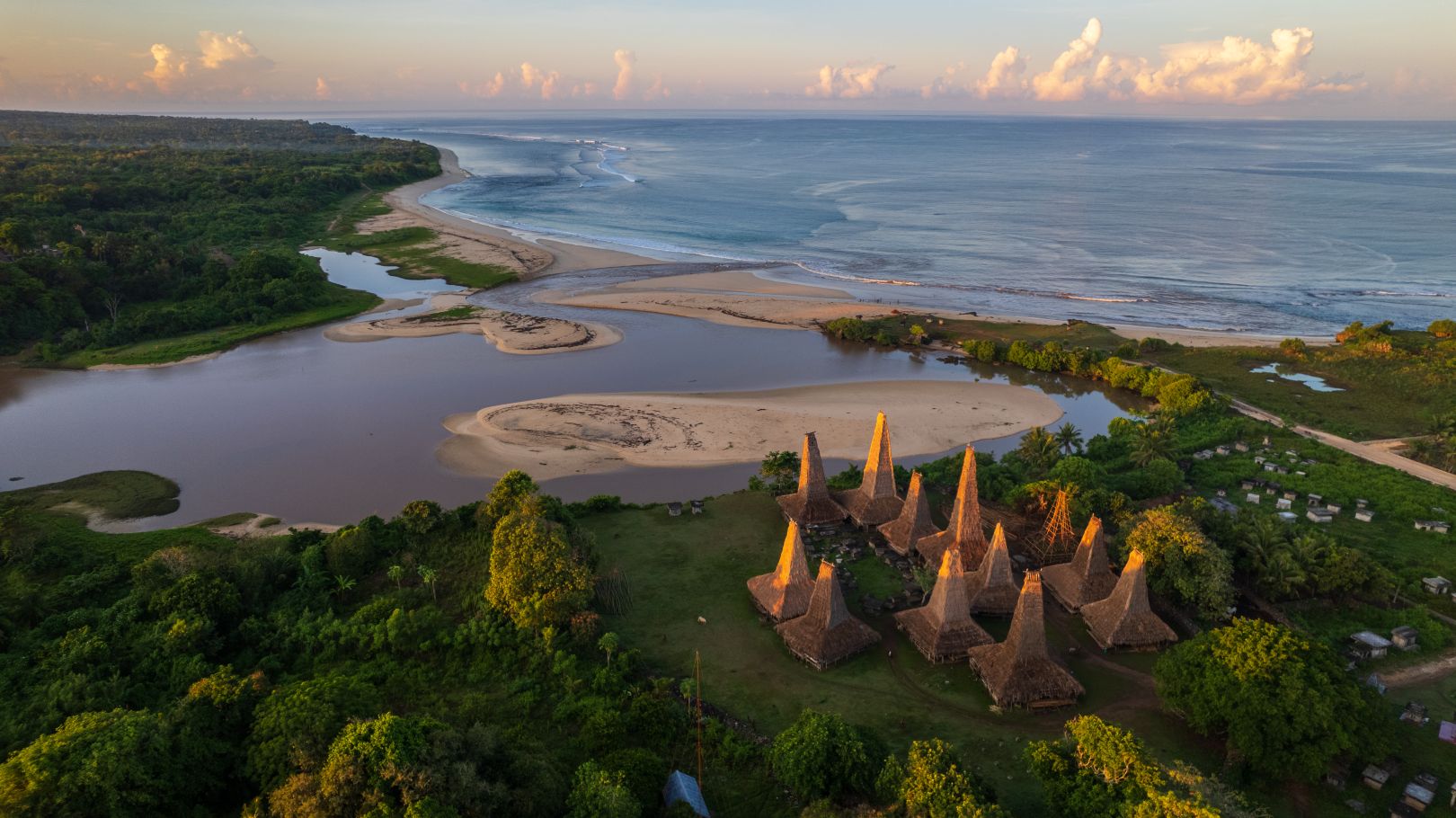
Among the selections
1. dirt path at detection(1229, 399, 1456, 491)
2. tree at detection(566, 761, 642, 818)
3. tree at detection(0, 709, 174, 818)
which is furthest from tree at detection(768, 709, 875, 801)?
dirt path at detection(1229, 399, 1456, 491)

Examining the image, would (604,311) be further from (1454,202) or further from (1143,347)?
(1454,202)

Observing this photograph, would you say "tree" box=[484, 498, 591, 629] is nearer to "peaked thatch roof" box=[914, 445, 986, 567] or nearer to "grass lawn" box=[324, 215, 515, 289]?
"peaked thatch roof" box=[914, 445, 986, 567]

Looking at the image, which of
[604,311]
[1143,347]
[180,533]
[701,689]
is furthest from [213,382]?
[1143,347]

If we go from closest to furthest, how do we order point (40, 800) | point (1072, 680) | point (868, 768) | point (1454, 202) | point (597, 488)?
point (40, 800) < point (868, 768) < point (1072, 680) < point (597, 488) < point (1454, 202)

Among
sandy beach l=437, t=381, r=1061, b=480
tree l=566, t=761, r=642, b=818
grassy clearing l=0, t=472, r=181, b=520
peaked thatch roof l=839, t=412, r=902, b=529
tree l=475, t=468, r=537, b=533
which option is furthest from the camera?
sandy beach l=437, t=381, r=1061, b=480

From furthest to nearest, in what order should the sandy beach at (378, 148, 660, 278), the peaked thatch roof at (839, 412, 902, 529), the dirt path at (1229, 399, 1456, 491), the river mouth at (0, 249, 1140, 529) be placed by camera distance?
the sandy beach at (378, 148, 660, 278), the river mouth at (0, 249, 1140, 529), the dirt path at (1229, 399, 1456, 491), the peaked thatch roof at (839, 412, 902, 529)

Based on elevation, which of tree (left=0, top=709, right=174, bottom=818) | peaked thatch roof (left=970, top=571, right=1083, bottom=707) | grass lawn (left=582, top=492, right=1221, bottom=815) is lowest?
grass lawn (left=582, top=492, right=1221, bottom=815)

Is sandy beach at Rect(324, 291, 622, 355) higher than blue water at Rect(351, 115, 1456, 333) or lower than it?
lower

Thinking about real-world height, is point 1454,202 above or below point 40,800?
above
